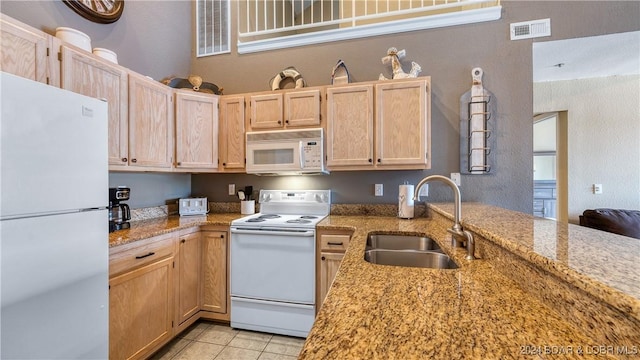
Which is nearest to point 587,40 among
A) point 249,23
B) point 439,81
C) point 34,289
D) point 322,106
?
point 439,81

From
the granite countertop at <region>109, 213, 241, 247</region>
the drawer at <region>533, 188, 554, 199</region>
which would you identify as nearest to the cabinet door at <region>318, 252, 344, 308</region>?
the granite countertop at <region>109, 213, 241, 247</region>

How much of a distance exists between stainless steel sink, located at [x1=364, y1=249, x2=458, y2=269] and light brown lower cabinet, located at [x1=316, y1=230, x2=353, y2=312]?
2.25ft

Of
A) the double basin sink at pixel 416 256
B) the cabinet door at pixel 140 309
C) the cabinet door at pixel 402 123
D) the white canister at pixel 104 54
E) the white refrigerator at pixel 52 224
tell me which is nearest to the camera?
the white refrigerator at pixel 52 224

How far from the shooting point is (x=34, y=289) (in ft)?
3.80

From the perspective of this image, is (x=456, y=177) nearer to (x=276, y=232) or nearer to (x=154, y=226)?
(x=276, y=232)

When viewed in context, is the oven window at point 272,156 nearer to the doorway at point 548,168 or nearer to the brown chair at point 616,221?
the brown chair at point 616,221

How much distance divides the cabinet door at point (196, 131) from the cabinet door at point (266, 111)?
1.32 feet

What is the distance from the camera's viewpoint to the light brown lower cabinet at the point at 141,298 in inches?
64.9

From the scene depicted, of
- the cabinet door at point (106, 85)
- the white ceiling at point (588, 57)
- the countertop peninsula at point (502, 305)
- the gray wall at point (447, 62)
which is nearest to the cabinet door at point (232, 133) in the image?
the gray wall at point (447, 62)

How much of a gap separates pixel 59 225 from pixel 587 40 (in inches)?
155

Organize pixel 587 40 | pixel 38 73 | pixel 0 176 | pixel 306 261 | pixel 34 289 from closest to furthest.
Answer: pixel 0 176
pixel 34 289
pixel 38 73
pixel 306 261
pixel 587 40

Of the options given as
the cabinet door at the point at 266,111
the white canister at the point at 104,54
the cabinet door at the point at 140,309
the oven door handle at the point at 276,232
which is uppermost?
the white canister at the point at 104,54

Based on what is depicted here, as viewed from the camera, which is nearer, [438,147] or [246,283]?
[246,283]

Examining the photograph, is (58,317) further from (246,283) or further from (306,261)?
(306,261)
